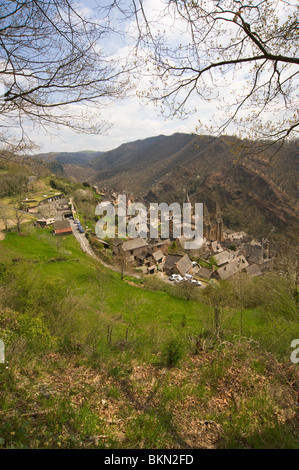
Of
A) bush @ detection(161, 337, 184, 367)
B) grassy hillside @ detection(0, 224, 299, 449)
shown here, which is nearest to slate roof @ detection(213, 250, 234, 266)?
grassy hillside @ detection(0, 224, 299, 449)

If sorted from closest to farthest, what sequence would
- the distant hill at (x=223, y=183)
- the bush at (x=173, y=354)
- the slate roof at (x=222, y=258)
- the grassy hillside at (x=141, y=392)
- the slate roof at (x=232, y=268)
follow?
the grassy hillside at (x=141, y=392) < the bush at (x=173, y=354) < the slate roof at (x=232, y=268) < the slate roof at (x=222, y=258) < the distant hill at (x=223, y=183)

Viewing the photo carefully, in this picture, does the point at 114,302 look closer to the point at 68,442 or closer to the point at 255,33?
the point at 68,442

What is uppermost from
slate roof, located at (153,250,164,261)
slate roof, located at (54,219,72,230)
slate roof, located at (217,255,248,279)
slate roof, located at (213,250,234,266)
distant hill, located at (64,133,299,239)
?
distant hill, located at (64,133,299,239)

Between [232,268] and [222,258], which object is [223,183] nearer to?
[222,258]

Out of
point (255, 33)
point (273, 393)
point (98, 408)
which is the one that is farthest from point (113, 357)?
point (255, 33)

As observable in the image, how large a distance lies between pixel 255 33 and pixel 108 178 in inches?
5671

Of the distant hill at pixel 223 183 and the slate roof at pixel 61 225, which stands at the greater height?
the distant hill at pixel 223 183

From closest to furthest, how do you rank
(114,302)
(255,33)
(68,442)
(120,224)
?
1. (68,442)
2. (255,33)
3. (114,302)
4. (120,224)

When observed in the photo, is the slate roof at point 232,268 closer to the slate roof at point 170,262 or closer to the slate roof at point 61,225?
the slate roof at point 170,262

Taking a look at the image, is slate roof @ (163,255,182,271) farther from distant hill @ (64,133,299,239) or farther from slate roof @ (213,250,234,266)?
distant hill @ (64,133,299,239)

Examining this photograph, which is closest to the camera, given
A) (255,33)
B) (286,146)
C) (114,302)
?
(255,33)

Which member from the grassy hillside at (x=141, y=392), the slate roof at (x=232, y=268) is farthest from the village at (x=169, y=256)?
the grassy hillside at (x=141, y=392)

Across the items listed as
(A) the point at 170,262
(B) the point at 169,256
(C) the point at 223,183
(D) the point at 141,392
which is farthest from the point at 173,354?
(C) the point at 223,183

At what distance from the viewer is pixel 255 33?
12.3 ft
